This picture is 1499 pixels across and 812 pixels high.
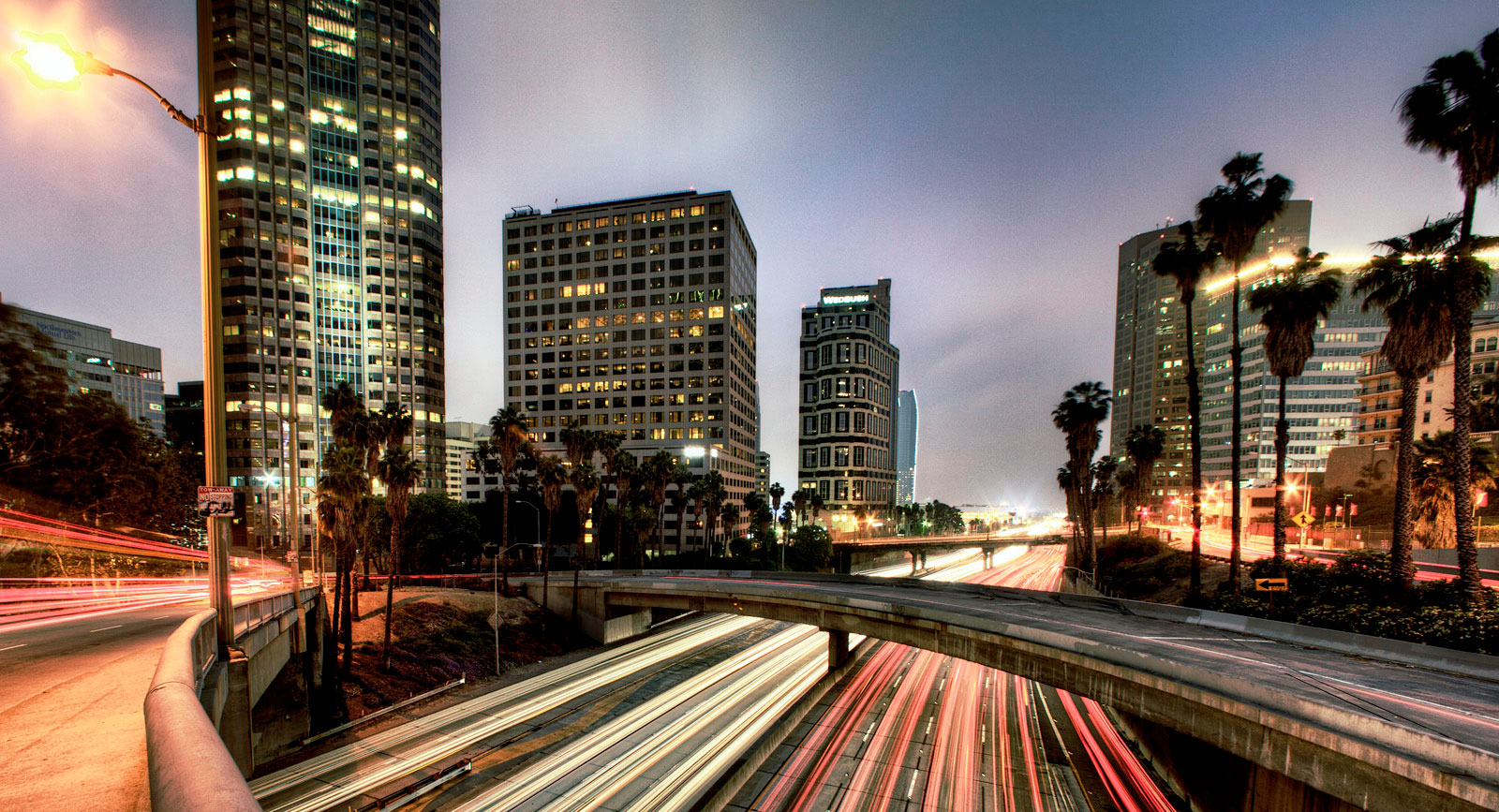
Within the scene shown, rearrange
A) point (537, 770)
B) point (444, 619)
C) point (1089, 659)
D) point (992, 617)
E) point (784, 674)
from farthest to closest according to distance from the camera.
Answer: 1. point (444, 619)
2. point (784, 674)
3. point (992, 617)
4. point (537, 770)
5. point (1089, 659)

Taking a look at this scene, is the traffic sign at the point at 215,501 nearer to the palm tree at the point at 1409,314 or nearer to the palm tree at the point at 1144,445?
the palm tree at the point at 1409,314

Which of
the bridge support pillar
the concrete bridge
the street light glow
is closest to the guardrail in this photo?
the street light glow

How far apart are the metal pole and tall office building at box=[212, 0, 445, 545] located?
107 metres

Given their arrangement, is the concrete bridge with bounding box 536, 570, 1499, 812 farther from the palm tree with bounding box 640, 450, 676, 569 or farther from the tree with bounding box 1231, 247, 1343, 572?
the palm tree with bounding box 640, 450, 676, 569

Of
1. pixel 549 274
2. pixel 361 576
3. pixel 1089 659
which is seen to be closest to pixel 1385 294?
pixel 1089 659

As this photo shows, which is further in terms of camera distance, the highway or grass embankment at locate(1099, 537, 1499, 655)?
the highway

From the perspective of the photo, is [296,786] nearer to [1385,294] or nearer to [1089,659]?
[1089,659]

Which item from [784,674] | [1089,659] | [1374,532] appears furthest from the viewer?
[1374,532]

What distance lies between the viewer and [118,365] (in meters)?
104

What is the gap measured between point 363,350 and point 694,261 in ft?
237

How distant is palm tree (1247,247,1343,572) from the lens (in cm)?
2925

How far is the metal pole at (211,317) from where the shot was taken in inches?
374

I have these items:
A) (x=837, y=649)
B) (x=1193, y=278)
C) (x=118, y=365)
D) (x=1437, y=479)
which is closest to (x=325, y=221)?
(x=118, y=365)

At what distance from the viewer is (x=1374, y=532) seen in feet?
161
